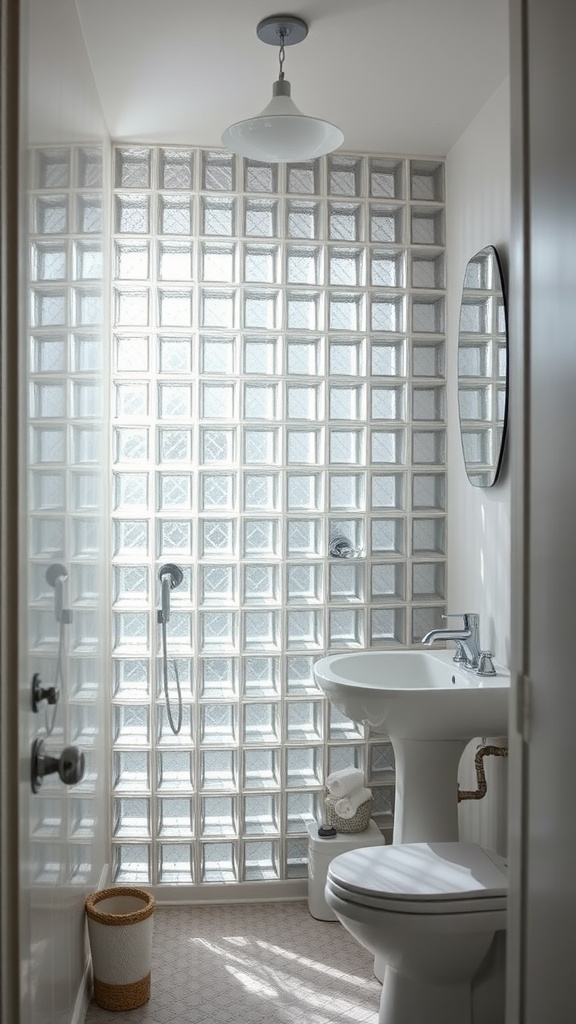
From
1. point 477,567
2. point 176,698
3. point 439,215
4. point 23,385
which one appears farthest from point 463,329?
point 23,385

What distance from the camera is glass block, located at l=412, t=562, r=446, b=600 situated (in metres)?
3.24

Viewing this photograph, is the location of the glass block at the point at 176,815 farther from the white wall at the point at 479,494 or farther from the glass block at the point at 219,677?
the white wall at the point at 479,494

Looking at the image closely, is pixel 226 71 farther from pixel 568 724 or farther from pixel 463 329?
pixel 568 724

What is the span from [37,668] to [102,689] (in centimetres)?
127

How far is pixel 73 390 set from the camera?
2.17 m

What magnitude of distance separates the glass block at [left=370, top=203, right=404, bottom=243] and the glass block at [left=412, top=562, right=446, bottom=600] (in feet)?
3.83

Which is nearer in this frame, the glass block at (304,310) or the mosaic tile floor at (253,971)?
the mosaic tile floor at (253,971)

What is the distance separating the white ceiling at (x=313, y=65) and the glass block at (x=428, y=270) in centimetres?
37

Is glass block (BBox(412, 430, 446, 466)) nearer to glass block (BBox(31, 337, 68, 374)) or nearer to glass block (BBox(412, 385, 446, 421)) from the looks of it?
glass block (BBox(412, 385, 446, 421))

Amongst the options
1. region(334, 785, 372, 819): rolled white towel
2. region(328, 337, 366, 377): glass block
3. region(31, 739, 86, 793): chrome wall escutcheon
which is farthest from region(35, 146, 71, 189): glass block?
region(334, 785, 372, 819): rolled white towel

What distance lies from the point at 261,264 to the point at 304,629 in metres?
1.30

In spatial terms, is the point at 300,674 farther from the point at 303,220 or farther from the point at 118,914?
the point at 303,220

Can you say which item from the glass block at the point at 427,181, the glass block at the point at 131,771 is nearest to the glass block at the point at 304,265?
the glass block at the point at 427,181

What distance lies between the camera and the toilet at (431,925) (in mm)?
2062
